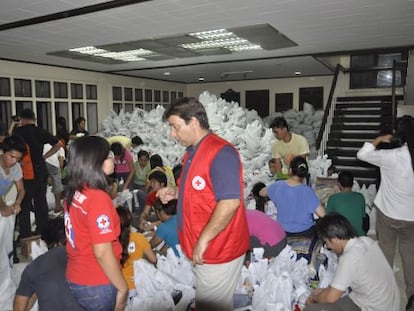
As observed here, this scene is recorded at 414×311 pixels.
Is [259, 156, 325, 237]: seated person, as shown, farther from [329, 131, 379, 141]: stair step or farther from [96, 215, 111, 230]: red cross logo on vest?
[329, 131, 379, 141]: stair step

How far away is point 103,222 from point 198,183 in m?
0.40

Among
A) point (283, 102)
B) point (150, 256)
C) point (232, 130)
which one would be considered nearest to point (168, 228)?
point (150, 256)

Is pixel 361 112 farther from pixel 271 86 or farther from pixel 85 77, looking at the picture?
pixel 85 77

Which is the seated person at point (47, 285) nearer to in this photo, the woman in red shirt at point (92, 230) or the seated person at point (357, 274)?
the woman in red shirt at point (92, 230)

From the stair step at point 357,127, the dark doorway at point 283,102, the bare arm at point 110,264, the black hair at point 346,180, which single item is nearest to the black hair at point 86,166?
the bare arm at point 110,264

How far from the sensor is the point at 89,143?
4.58 ft

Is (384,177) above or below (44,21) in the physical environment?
below

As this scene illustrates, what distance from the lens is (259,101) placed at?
1273 centimetres

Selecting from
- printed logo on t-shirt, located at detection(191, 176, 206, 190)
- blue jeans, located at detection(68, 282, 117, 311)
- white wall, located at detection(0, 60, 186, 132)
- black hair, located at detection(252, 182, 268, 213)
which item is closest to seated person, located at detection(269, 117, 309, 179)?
black hair, located at detection(252, 182, 268, 213)

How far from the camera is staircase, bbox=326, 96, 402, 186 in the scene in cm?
598

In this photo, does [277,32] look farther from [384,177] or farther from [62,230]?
[62,230]

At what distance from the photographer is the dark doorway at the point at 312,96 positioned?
11.7m

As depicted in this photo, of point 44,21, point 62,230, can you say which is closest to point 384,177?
point 62,230

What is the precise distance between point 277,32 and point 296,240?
3627mm
